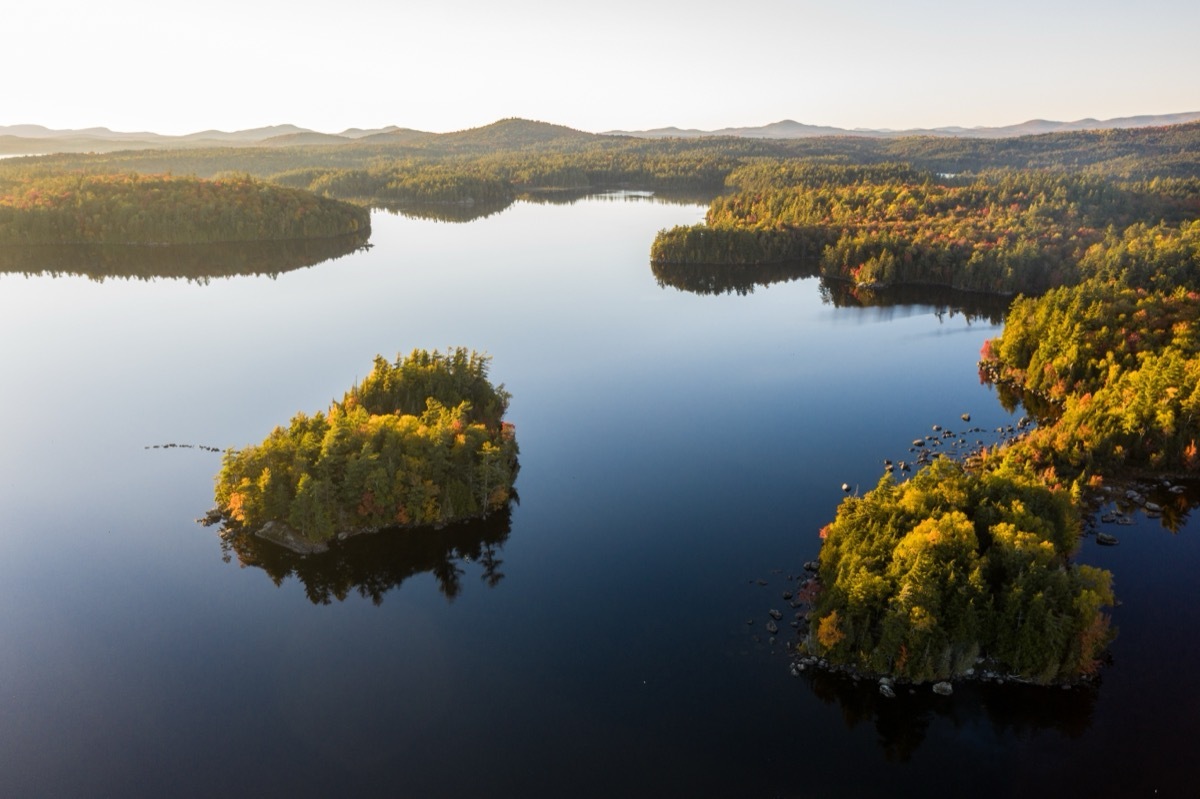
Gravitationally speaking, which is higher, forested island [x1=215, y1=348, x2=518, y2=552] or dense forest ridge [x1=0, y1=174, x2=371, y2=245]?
dense forest ridge [x1=0, y1=174, x2=371, y2=245]

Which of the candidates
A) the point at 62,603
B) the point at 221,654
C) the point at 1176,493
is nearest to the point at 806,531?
the point at 1176,493

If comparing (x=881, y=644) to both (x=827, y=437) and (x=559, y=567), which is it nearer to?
(x=559, y=567)

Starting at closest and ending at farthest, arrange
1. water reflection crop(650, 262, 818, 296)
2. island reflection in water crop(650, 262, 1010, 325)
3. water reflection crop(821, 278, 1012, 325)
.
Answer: water reflection crop(821, 278, 1012, 325), island reflection in water crop(650, 262, 1010, 325), water reflection crop(650, 262, 818, 296)

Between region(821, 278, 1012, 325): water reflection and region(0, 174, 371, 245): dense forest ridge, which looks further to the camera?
region(0, 174, 371, 245): dense forest ridge

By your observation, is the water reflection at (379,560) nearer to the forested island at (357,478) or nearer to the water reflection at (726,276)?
the forested island at (357,478)

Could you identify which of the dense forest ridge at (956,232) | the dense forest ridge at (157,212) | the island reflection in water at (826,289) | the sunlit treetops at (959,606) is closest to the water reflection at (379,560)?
the sunlit treetops at (959,606)

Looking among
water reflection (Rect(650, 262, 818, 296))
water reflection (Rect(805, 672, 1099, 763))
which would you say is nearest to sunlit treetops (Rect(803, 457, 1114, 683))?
water reflection (Rect(805, 672, 1099, 763))

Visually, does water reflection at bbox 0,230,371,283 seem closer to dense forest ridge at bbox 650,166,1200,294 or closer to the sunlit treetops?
dense forest ridge at bbox 650,166,1200,294

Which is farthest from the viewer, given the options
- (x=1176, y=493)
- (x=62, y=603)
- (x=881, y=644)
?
(x=1176, y=493)
